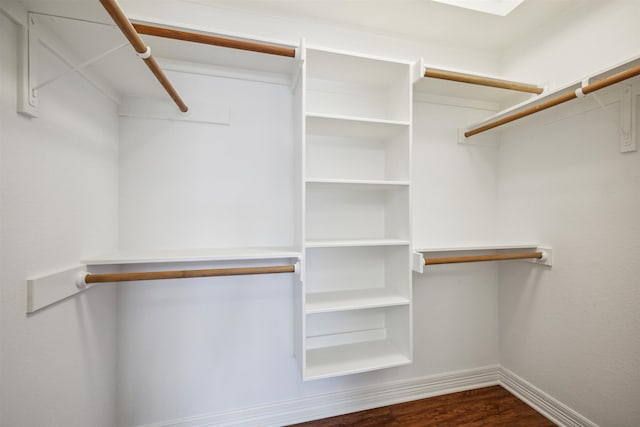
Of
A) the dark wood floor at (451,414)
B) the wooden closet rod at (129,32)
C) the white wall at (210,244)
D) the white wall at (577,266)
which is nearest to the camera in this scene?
the wooden closet rod at (129,32)

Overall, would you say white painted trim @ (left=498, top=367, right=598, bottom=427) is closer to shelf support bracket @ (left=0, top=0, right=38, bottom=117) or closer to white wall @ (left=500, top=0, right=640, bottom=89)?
white wall @ (left=500, top=0, right=640, bottom=89)

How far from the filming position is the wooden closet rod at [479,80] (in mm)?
1413

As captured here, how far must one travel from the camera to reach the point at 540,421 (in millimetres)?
1558

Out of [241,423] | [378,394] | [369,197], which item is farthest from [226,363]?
[369,197]

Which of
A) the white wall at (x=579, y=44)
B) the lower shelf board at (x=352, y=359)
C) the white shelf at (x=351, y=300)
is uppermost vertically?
the white wall at (x=579, y=44)

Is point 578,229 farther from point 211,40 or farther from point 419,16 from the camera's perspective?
point 211,40

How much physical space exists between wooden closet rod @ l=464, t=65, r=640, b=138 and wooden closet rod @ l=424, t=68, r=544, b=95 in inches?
7.3

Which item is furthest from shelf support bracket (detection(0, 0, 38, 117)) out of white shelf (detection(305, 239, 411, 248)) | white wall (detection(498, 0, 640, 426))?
white wall (detection(498, 0, 640, 426))

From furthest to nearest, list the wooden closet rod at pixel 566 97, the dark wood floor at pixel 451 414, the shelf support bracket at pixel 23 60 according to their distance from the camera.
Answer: the dark wood floor at pixel 451 414 → the wooden closet rod at pixel 566 97 → the shelf support bracket at pixel 23 60

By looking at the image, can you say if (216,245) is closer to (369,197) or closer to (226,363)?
(226,363)

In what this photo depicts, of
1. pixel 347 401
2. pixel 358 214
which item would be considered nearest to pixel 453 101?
A: pixel 358 214

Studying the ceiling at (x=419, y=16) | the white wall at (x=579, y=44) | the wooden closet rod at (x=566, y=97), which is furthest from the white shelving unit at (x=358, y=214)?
the white wall at (x=579, y=44)

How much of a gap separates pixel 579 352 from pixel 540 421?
51 cm

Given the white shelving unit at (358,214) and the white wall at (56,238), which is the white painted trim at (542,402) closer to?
the white shelving unit at (358,214)
